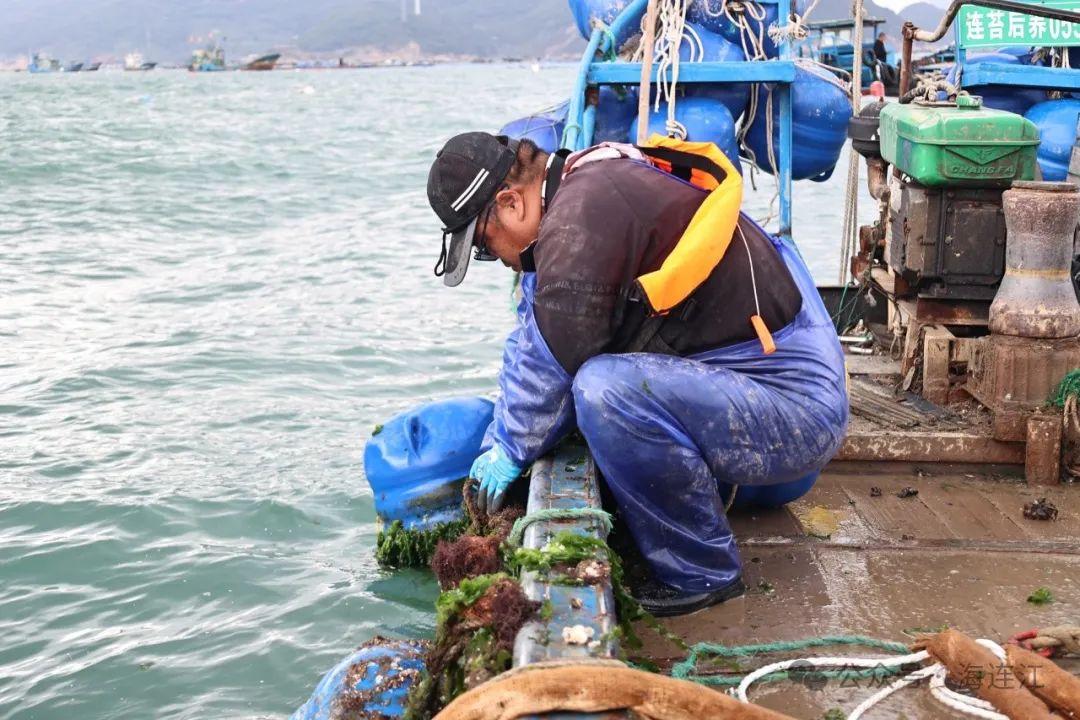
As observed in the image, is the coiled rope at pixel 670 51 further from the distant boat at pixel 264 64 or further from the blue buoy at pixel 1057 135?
the distant boat at pixel 264 64

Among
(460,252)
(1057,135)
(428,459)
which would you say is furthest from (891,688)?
(1057,135)

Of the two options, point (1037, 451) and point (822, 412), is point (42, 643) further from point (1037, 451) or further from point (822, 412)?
point (1037, 451)

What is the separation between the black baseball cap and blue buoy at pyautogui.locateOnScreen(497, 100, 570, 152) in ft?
8.81

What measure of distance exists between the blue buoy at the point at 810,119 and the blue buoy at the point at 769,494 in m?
2.74

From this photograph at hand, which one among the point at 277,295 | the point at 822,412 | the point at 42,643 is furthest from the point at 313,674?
the point at 277,295

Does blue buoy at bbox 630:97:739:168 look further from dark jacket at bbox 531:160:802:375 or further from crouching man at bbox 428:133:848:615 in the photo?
dark jacket at bbox 531:160:802:375

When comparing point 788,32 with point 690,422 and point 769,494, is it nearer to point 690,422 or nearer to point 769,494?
point 769,494

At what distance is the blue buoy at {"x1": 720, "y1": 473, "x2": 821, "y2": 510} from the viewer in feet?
13.5

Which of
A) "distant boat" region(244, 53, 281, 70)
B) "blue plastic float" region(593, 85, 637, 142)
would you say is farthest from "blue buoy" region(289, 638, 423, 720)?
"distant boat" region(244, 53, 281, 70)

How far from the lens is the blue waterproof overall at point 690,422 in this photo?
3.34 metres

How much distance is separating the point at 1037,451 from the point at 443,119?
40.5 metres

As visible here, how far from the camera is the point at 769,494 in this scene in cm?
420

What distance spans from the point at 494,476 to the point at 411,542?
1300 millimetres

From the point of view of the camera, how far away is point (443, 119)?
43688 mm
